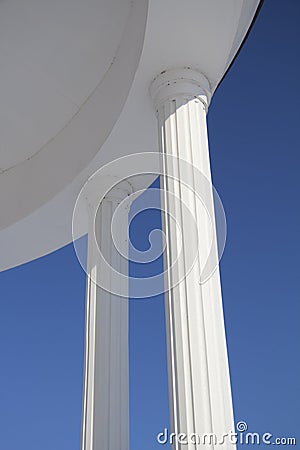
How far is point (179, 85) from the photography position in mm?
9641

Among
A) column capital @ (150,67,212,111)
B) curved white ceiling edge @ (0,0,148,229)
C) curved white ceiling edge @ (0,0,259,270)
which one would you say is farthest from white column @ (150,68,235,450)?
curved white ceiling edge @ (0,0,148,229)

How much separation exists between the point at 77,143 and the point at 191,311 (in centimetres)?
641

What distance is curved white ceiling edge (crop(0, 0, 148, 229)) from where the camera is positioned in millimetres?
10711

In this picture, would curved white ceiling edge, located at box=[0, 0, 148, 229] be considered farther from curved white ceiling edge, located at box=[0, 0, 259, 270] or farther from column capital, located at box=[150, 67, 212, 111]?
column capital, located at box=[150, 67, 212, 111]

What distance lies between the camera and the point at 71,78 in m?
12.4

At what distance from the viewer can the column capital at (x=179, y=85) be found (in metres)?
9.59

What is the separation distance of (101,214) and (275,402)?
5.28 metres

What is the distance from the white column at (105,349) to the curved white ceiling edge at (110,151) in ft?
3.29

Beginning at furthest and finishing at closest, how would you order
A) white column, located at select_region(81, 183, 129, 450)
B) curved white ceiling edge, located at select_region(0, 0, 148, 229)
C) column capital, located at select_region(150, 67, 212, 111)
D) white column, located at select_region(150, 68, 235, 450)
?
curved white ceiling edge, located at select_region(0, 0, 148, 229) < white column, located at select_region(81, 183, 129, 450) < column capital, located at select_region(150, 67, 212, 111) < white column, located at select_region(150, 68, 235, 450)

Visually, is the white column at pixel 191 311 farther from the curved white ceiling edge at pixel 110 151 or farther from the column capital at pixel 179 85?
the curved white ceiling edge at pixel 110 151

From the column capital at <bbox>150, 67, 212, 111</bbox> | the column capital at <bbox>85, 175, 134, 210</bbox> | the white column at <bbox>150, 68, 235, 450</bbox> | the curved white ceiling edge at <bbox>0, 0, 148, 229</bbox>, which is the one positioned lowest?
the white column at <bbox>150, 68, 235, 450</bbox>

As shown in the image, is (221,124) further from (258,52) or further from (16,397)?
(16,397)

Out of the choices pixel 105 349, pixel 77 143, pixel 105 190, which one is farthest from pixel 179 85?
pixel 105 349

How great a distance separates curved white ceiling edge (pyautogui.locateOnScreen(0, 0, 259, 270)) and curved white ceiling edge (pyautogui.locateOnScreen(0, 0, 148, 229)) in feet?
0.62
